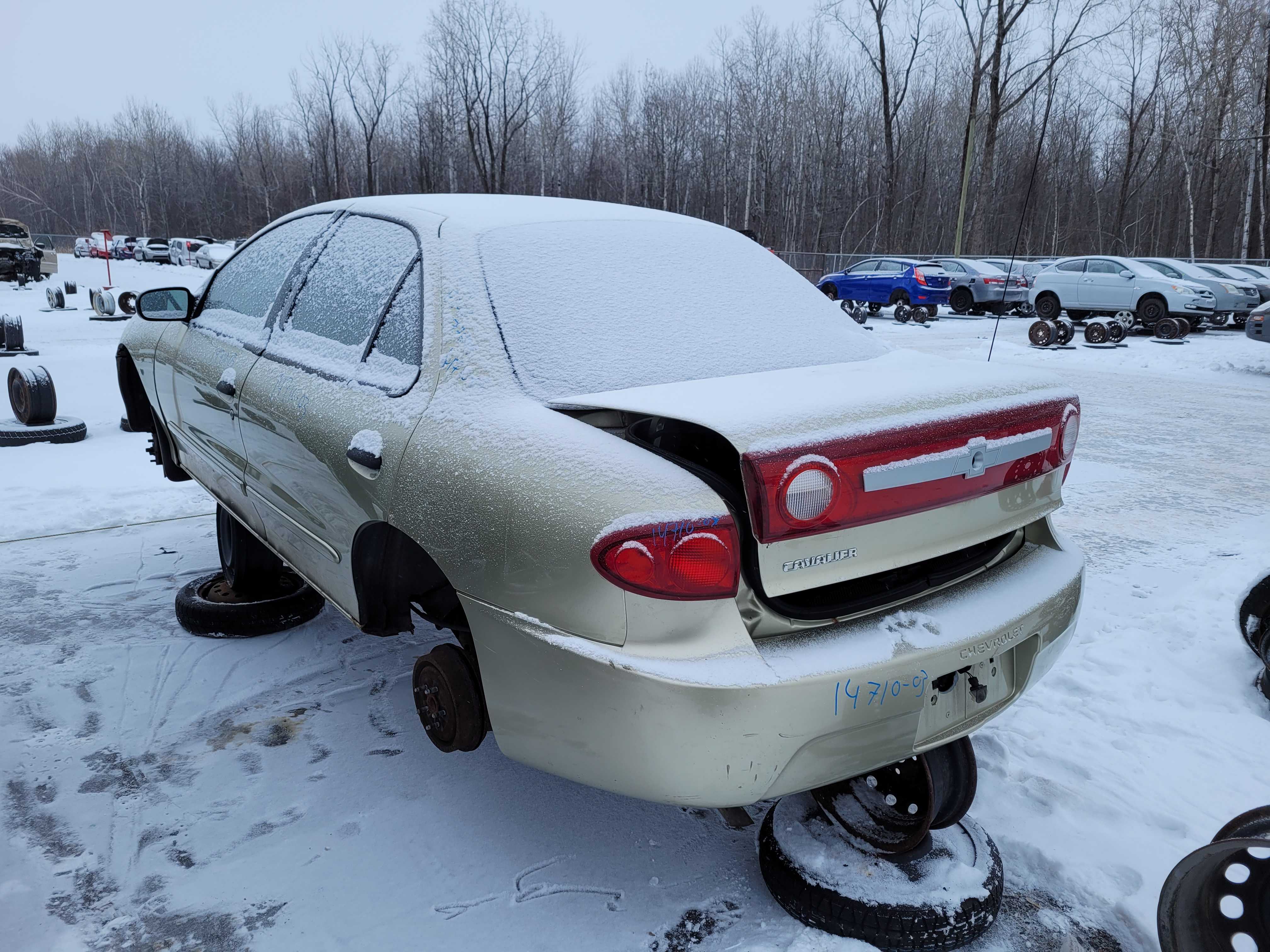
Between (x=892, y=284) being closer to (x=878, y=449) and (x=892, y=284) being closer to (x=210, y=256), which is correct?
(x=878, y=449)

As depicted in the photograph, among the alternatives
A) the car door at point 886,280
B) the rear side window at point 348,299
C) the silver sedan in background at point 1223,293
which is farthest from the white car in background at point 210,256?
the rear side window at point 348,299

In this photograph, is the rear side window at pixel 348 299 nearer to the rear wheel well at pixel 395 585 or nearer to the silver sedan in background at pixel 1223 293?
the rear wheel well at pixel 395 585

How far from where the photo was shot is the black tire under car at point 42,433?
22.3 feet

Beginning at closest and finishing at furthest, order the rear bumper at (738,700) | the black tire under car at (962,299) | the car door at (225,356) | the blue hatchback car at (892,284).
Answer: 1. the rear bumper at (738,700)
2. the car door at (225,356)
3. the blue hatchback car at (892,284)
4. the black tire under car at (962,299)

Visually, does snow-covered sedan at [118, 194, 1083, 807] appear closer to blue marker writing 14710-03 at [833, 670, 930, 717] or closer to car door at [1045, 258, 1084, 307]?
blue marker writing 14710-03 at [833, 670, 930, 717]

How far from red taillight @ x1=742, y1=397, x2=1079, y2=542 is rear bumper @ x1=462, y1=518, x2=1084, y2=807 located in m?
0.24

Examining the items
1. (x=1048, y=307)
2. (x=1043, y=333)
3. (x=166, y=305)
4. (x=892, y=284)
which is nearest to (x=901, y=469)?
(x=166, y=305)

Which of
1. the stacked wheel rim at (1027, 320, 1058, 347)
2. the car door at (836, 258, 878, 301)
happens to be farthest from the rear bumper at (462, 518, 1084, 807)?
the car door at (836, 258, 878, 301)

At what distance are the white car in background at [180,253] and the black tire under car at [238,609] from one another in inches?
1754

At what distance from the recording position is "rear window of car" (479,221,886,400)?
2172 millimetres

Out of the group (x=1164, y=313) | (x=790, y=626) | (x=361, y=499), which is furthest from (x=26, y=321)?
(x=1164, y=313)

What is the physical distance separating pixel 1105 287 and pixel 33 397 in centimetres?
1936

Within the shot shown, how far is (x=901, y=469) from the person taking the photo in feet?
5.96

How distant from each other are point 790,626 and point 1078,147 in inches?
2309
